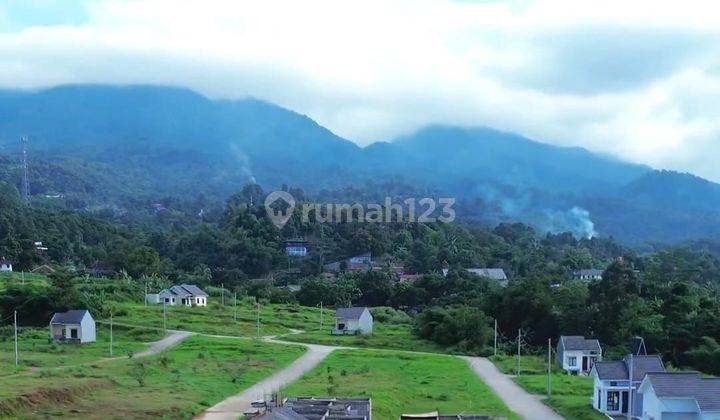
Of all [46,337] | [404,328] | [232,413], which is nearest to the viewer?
[232,413]

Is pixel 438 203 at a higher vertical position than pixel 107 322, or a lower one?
higher

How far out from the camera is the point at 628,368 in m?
32.1

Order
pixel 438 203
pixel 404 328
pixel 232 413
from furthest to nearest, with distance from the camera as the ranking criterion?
pixel 438 203, pixel 404 328, pixel 232 413

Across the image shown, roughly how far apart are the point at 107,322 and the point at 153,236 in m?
50.1

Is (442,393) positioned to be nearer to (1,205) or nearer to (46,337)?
(46,337)

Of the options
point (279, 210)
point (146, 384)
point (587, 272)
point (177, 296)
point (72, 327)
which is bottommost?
point (146, 384)

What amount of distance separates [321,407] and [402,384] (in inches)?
383

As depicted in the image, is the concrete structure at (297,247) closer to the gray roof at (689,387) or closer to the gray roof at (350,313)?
the gray roof at (350,313)

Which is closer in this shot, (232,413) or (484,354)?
(232,413)

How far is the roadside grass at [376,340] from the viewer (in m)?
51.0

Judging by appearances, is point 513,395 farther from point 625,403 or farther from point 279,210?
point 279,210

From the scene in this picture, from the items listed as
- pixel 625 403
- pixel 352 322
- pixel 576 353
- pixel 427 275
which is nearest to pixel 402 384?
pixel 625 403

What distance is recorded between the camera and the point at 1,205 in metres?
103

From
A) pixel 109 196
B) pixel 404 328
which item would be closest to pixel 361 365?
pixel 404 328
